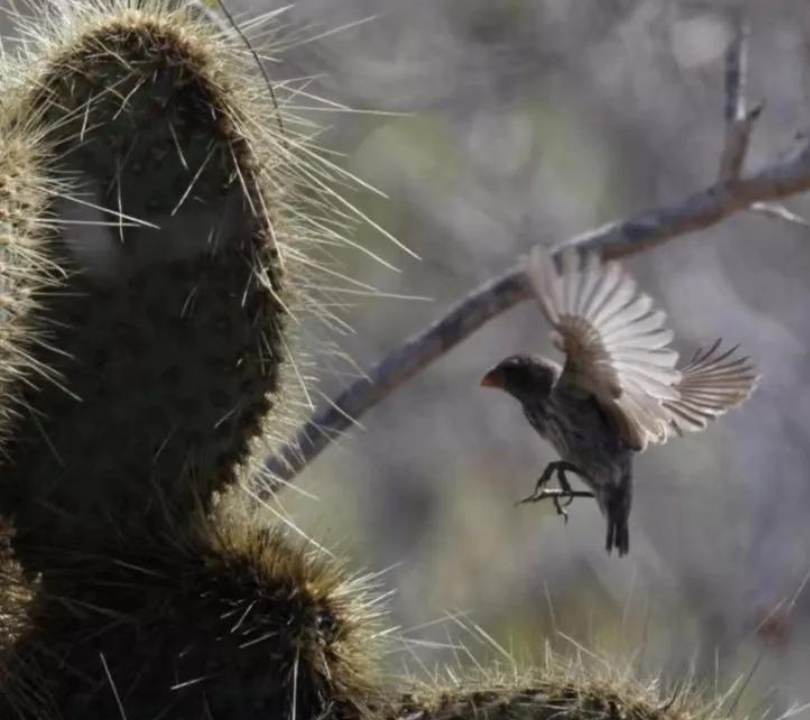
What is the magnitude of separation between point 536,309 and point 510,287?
14.2 feet

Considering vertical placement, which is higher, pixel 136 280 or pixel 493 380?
pixel 136 280

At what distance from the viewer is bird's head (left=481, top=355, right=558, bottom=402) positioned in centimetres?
339

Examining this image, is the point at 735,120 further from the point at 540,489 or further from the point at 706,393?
the point at 540,489

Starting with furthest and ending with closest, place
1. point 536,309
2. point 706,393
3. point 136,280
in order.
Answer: point 536,309
point 706,393
point 136,280

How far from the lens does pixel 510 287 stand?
140 inches

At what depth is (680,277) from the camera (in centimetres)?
795


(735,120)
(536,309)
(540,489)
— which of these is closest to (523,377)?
(540,489)

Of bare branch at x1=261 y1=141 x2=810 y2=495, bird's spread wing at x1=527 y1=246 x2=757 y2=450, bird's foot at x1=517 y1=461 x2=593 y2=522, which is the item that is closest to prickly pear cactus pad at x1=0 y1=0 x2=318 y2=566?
bare branch at x1=261 y1=141 x2=810 y2=495

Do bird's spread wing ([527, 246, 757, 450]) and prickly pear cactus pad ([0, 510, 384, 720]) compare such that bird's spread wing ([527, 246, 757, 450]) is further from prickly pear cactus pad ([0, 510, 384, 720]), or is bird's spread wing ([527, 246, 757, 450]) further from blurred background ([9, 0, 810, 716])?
blurred background ([9, 0, 810, 716])

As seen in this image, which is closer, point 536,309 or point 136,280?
point 136,280

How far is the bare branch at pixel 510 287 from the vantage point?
3328 millimetres

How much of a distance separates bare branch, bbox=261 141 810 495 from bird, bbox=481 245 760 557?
12 cm

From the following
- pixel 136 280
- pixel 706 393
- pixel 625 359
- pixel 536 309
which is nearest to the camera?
pixel 136 280

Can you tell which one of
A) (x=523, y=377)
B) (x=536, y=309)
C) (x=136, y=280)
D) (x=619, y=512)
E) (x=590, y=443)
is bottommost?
(x=536, y=309)
